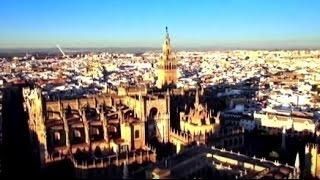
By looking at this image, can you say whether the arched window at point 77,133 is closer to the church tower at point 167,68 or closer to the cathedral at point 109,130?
the cathedral at point 109,130

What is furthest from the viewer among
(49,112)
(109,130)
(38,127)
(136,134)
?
(49,112)

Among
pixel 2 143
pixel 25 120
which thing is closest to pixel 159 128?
pixel 2 143

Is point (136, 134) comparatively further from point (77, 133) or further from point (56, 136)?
point (56, 136)

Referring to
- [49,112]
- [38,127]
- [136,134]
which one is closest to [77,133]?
[38,127]

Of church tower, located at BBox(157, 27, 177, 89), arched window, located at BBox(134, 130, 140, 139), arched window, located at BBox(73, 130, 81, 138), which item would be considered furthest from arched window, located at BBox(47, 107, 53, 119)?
church tower, located at BBox(157, 27, 177, 89)

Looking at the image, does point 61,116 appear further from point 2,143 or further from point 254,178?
point 254,178

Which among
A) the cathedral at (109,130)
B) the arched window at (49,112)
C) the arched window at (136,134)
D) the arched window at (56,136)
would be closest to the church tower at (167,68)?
the cathedral at (109,130)

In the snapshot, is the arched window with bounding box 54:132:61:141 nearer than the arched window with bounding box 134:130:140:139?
Yes

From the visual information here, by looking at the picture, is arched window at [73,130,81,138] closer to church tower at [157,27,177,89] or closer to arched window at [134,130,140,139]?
arched window at [134,130,140,139]

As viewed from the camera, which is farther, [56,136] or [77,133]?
[77,133]

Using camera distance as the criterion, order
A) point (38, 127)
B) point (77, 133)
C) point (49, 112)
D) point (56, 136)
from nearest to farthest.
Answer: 1. point (38, 127)
2. point (56, 136)
3. point (77, 133)
4. point (49, 112)

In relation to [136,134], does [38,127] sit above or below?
above

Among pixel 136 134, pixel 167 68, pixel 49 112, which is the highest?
pixel 167 68
